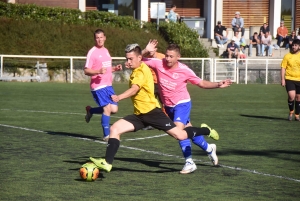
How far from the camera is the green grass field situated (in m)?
8.94

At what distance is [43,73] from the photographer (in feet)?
109

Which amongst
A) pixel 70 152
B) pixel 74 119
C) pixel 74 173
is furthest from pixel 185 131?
pixel 74 119

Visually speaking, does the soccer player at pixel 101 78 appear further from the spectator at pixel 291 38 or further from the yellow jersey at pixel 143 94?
the spectator at pixel 291 38

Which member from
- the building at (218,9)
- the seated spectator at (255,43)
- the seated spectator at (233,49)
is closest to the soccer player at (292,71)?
the seated spectator at (233,49)

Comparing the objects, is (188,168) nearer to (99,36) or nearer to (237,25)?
(99,36)

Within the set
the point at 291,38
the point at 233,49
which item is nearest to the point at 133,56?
the point at 233,49

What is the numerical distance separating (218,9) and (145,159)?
34.1m

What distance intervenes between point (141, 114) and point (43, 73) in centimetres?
2354

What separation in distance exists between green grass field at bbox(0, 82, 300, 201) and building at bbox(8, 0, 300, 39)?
23012 mm

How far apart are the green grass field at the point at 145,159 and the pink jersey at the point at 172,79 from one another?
39.6 inches

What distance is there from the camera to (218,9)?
147 ft

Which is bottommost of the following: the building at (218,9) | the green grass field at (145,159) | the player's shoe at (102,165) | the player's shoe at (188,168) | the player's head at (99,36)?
the green grass field at (145,159)

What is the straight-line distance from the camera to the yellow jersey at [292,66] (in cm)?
1784

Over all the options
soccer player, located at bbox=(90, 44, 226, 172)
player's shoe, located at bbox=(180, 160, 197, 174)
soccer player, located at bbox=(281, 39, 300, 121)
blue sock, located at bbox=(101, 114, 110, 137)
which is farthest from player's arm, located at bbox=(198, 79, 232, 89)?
soccer player, located at bbox=(281, 39, 300, 121)
